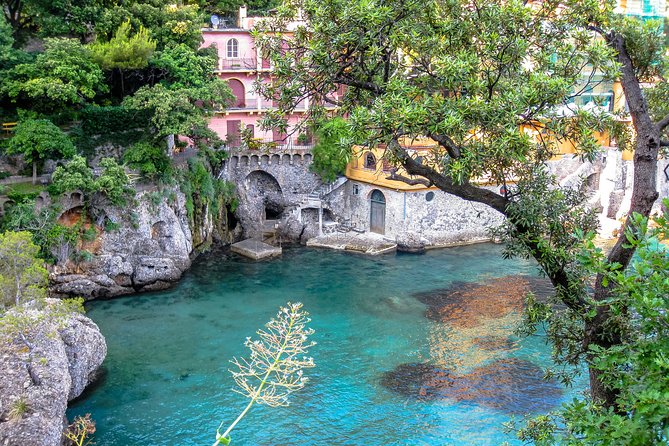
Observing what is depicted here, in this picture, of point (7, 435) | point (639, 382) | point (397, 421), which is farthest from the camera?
point (397, 421)

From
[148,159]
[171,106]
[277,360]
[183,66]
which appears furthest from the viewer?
[183,66]

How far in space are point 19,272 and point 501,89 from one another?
1926 centimetres

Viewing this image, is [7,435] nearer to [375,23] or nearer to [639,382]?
[375,23]

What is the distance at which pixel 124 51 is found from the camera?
123 ft

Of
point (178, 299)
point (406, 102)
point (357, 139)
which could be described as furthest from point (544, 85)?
point (178, 299)

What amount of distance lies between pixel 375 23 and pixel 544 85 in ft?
8.87

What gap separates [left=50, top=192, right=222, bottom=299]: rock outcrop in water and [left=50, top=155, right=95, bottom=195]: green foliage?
6.30 feet

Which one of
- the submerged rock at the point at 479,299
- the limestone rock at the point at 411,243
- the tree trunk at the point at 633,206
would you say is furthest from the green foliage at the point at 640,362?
the limestone rock at the point at 411,243

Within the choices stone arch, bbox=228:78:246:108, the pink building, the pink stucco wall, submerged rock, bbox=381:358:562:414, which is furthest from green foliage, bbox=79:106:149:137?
submerged rock, bbox=381:358:562:414

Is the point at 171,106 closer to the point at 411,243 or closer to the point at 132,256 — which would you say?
the point at 132,256

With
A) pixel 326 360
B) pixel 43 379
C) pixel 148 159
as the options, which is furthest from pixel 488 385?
pixel 148 159

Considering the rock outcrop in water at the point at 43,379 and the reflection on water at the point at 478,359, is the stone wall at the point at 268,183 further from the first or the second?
the rock outcrop in water at the point at 43,379

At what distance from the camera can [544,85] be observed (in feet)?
35.8

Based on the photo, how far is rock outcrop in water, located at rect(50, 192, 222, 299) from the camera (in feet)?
111
